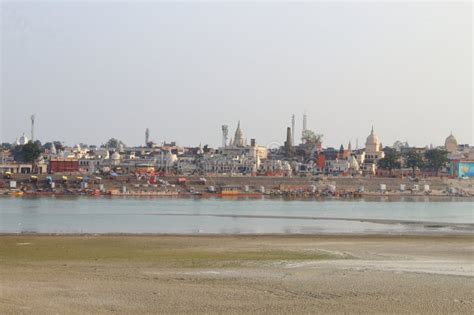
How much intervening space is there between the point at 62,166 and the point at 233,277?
130562 millimetres

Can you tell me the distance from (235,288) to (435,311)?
208 inches

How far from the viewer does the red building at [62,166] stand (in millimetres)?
146250

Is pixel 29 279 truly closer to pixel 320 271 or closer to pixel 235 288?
pixel 235 288

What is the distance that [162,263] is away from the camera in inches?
1042

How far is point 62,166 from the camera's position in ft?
489

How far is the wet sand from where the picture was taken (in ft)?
60.0

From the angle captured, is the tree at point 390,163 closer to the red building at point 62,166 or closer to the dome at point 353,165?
the dome at point 353,165

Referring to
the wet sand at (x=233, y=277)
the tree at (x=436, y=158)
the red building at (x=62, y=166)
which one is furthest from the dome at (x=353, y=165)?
the wet sand at (x=233, y=277)

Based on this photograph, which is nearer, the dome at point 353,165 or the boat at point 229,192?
the boat at point 229,192

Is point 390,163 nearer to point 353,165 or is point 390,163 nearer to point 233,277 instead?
point 353,165

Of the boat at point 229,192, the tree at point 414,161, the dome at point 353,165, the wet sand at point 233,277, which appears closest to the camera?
the wet sand at point 233,277

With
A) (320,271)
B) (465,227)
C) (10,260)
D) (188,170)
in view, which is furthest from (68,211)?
(188,170)

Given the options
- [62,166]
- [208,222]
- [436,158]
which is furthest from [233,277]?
[436,158]

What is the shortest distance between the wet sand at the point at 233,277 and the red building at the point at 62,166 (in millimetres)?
113074
